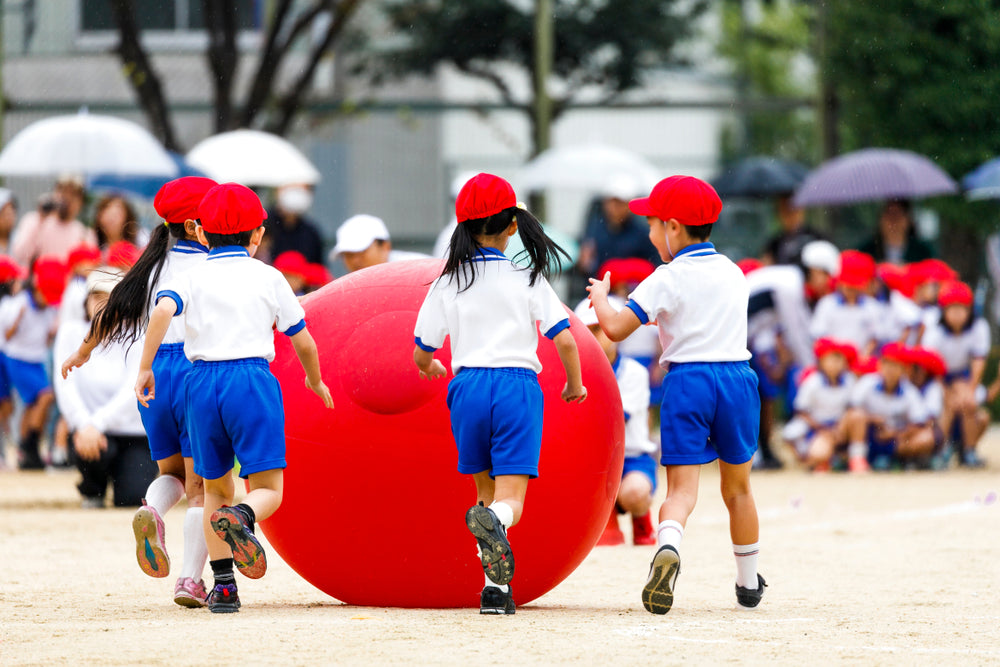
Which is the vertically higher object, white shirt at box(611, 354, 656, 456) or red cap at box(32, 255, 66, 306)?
red cap at box(32, 255, 66, 306)

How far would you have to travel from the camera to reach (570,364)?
6.23 m

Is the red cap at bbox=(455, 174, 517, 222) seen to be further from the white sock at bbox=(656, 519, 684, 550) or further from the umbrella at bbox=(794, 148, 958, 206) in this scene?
the umbrella at bbox=(794, 148, 958, 206)

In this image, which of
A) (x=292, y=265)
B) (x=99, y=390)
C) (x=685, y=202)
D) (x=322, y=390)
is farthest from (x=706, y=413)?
(x=292, y=265)

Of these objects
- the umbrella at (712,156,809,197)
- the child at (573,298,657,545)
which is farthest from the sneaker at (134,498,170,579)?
the umbrella at (712,156,809,197)

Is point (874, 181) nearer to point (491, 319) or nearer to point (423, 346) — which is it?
point (491, 319)

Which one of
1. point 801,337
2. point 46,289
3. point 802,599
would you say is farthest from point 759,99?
point 802,599

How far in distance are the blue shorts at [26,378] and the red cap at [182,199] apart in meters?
7.45

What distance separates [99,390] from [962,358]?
773cm

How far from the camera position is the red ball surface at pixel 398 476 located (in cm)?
619

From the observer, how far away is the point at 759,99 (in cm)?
1900

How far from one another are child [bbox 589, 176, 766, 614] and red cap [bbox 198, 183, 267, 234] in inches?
55.5

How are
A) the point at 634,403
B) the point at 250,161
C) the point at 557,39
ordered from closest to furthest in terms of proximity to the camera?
1. the point at 634,403
2. the point at 250,161
3. the point at 557,39

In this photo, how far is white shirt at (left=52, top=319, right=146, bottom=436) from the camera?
1052cm

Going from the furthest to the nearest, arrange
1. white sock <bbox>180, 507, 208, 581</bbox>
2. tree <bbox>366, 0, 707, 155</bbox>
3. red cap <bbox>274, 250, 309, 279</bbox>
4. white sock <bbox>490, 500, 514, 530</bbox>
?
tree <bbox>366, 0, 707, 155</bbox>, red cap <bbox>274, 250, 309, 279</bbox>, white sock <bbox>180, 507, 208, 581</bbox>, white sock <bbox>490, 500, 514, 530</bbox>
